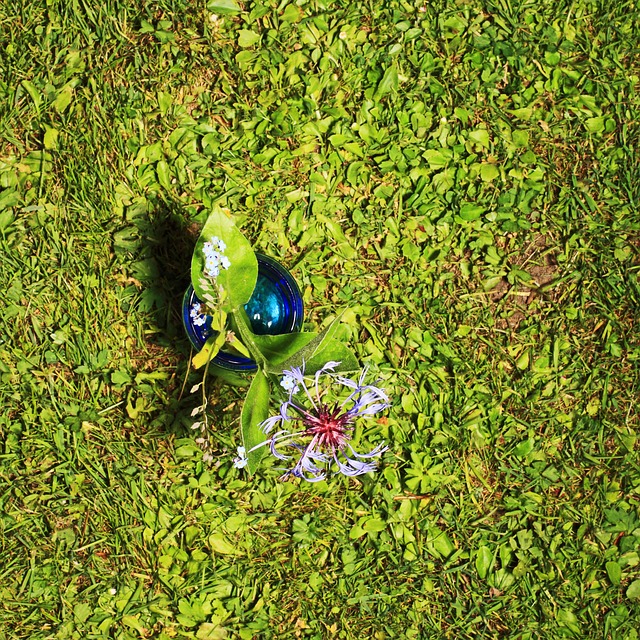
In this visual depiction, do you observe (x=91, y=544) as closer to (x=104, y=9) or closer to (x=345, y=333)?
(x=345, y=333)

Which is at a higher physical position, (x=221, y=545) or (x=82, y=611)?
(x=221, y=545)

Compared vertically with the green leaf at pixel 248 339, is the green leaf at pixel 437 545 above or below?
below

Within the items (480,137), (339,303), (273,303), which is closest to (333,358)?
(273,303)

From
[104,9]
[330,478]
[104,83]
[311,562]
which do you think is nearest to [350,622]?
[311,562]

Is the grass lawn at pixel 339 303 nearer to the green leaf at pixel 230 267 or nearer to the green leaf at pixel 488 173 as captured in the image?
the green leaf at pixel 488 173

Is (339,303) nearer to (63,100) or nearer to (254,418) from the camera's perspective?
(254,418)

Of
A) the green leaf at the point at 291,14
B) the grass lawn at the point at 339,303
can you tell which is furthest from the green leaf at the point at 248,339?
the green leaf at the point at 291,14
